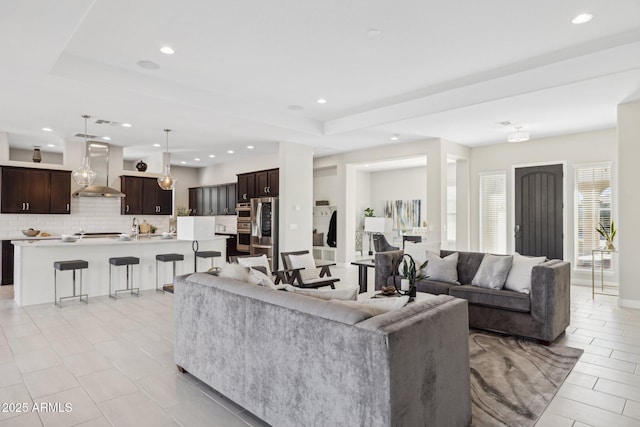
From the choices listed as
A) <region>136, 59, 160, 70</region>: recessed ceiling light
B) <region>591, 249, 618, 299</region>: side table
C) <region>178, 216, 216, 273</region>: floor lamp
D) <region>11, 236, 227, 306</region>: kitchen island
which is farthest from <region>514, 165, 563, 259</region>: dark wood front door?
<region>136, 59, 160, 70</region>: recessed ceiling light

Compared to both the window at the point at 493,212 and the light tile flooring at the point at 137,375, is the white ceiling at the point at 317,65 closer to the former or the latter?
the window at the point at 493,212

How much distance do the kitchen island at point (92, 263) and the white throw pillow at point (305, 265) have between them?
2.45 m

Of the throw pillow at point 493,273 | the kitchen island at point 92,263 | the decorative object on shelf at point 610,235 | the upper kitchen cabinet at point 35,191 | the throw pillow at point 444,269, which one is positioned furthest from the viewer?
the upper kitchen cabinet at point 35,191

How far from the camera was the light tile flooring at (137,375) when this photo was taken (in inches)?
94.6

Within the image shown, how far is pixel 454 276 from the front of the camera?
15.9 ft

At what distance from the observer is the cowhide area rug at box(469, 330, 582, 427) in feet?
8.03

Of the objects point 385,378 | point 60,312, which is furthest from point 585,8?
point 60,312

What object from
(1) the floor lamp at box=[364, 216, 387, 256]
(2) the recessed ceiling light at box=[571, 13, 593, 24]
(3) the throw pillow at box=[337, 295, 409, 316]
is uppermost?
(2) the recessed ceiling light at box=[571, 13, 593, 24]

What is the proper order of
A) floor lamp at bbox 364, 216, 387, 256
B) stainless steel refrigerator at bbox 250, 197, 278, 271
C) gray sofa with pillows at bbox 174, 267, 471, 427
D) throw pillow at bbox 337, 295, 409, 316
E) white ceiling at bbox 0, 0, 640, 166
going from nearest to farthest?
gray sofa with pillows at bbox 174, 267, 471, 427 → throw pillow at bbox 337, 295, 409, 316 → white ceiling at bbox 0, 0, 640, 166 → stainless steel refrigerator at bbox 250, 197, 278, 271 → floor lamp at bbox 364, 216, 387, 256

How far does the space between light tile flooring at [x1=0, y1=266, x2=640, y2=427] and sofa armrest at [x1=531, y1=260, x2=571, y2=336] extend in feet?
1.05

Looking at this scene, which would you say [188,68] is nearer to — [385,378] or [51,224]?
[385,378]

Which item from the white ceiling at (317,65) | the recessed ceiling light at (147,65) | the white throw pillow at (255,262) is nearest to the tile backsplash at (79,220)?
the white ceiling at (317,65)

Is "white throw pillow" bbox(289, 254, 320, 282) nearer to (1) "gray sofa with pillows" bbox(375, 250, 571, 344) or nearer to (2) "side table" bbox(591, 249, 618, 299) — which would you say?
(1) "gray sofa with pillows" bbox(375, 250, 571, 344)

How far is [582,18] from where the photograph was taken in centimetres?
341
